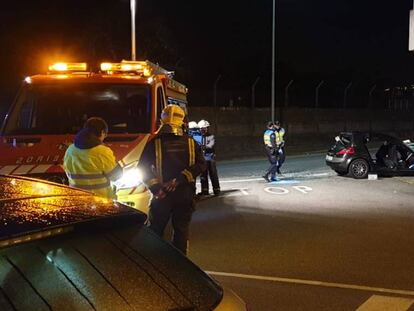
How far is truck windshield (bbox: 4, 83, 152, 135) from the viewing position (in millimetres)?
8430

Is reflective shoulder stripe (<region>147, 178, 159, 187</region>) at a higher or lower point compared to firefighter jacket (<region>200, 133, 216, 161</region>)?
higher

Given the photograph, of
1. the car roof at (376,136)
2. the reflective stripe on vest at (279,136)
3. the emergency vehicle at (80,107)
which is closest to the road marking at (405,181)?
the car roof at (376,136)

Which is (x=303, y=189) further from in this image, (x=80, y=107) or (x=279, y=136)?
(x=80, y=107)

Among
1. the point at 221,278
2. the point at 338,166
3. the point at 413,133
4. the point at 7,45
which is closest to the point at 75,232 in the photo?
the point at 221,278

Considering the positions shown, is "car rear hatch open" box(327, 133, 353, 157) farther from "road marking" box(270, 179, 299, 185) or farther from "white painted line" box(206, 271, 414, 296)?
"white painted line" box(206, 271, 414, 296)

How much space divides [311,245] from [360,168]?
8.70m

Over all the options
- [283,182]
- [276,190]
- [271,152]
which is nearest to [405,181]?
[283,182]

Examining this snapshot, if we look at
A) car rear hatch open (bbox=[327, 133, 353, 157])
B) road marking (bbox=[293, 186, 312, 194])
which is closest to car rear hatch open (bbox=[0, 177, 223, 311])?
road marking (bbox=[293, 186, 312, 194])

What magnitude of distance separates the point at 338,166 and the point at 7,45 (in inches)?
531

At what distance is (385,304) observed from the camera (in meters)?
5.79

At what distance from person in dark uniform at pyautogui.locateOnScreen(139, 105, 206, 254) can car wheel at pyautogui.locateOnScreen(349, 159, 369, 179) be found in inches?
444

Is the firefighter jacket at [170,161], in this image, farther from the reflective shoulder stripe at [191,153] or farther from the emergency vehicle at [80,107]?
the emergency vehicle at [80,107]

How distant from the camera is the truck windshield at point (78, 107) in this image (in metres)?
8.43

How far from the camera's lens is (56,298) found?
2.03 meters
